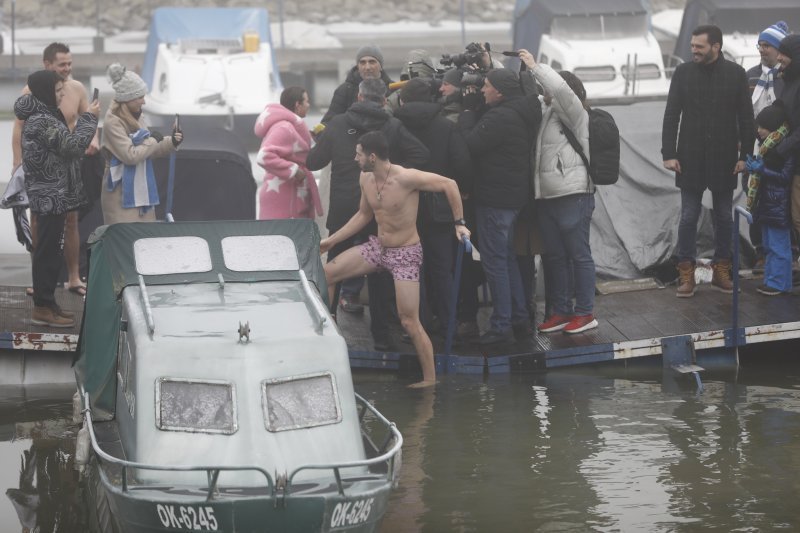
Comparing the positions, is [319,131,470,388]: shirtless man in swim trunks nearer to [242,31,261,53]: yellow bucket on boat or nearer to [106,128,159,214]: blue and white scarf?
[106,128,159,214]: blue and white scarf

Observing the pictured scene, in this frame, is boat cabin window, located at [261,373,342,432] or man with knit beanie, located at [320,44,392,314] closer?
boat cabin window, located at [261,373,342,432]

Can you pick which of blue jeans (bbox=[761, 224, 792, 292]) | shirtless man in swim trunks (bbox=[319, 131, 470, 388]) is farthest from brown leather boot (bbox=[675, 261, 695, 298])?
shirtless man in swim trunks (bbox=[319, 131, 470, 388])

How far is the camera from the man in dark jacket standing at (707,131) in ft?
37.7

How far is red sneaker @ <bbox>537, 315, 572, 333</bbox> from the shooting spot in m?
11.6

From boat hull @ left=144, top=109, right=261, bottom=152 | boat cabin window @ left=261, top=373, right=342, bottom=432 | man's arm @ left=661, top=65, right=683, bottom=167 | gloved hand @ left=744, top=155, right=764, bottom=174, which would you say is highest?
man's arm @ left=661, top=65, right=683, bottom=167

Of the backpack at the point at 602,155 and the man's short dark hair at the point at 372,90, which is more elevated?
the man's short dark hair at the point at 372,90

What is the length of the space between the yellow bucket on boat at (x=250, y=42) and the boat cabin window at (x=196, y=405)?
22811 millimetres

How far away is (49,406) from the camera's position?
1048 centimetres

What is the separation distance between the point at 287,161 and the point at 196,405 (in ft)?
16.0

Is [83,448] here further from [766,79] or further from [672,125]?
[766,79]

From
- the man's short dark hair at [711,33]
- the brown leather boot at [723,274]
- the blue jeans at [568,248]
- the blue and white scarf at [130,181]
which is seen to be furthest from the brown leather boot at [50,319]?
the man's short dark hair at [711,33]

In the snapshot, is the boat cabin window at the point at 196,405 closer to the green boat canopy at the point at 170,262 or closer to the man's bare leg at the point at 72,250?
the green boat canopy at the point at 170,262

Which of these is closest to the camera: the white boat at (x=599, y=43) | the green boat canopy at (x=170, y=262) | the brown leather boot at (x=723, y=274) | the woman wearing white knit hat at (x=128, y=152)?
the green boat canopy at (x=170, y=262)

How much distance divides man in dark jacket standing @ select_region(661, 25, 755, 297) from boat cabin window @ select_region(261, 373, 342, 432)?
5137 millimetres
